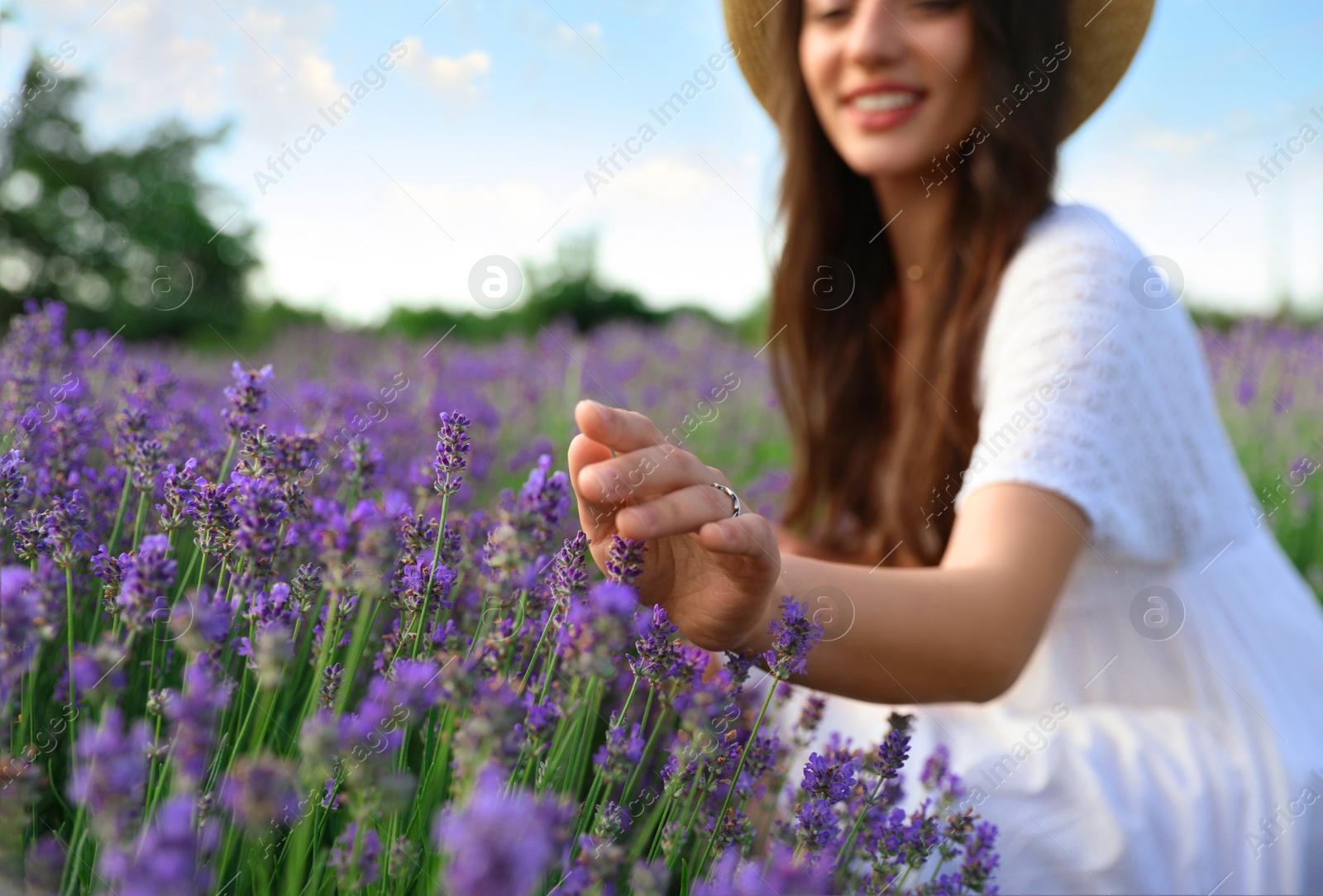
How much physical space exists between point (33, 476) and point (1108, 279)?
1891mm

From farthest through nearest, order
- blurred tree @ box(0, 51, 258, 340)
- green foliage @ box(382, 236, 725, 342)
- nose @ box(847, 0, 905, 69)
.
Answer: green foliage @ box(382, 236, 725, 342)
blurred tree @ box(0, 51, 258, 340)
nose @ box(847, 0, 905, 69)

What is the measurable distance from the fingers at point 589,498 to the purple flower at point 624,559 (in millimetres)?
55

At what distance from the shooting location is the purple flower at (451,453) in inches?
36.5

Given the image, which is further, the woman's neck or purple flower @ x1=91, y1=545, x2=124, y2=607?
the woman's neck

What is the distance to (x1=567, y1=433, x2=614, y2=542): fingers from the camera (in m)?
0.91

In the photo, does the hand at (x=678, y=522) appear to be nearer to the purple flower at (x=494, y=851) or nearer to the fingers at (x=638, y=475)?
the fingers at (x=638, y=475)

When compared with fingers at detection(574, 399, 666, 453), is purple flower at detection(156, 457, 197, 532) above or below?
below

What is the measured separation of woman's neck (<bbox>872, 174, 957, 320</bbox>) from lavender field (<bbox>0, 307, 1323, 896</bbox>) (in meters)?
1.52

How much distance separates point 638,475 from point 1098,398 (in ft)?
3.90

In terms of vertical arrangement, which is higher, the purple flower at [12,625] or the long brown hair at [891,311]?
the long brown hair at [891,311]

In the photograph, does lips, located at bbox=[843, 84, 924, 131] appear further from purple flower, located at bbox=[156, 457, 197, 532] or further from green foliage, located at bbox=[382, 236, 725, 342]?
green foliage, located at bbox=[382, 236, 725, 342]

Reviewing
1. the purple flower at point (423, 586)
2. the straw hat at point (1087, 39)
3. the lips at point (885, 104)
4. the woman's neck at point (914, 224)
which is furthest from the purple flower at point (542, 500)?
the straw hat at point (1087, 39)

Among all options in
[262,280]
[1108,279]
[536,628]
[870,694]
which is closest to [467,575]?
[536,628]

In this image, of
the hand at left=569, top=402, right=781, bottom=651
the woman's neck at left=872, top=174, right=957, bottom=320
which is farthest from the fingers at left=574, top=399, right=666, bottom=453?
the woman's neck at left=872, top=174, right=957, bottom=320
